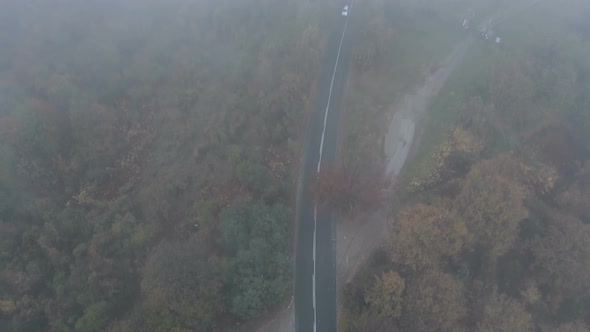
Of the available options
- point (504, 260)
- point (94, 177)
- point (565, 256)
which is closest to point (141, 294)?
point (94, 177)

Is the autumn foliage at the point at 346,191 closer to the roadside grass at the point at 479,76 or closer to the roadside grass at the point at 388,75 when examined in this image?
the roadside grass at the point at 388,75

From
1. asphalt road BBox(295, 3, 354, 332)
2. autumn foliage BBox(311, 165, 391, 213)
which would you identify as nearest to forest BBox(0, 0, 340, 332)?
asphalt road BBox(295, 3, 354, 332)

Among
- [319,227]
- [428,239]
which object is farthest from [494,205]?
[319,227]

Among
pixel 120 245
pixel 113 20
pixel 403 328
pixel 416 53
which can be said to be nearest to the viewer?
pixel 403 328

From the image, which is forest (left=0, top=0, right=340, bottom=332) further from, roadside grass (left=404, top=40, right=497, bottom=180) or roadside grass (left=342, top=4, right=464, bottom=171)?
roadside grass (left=404, top=40, right=497, bottom=180)

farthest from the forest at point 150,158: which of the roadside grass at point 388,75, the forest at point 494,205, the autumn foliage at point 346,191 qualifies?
the forest at point 494,205

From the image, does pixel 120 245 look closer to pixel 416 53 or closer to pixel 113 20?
pixel 113 20
